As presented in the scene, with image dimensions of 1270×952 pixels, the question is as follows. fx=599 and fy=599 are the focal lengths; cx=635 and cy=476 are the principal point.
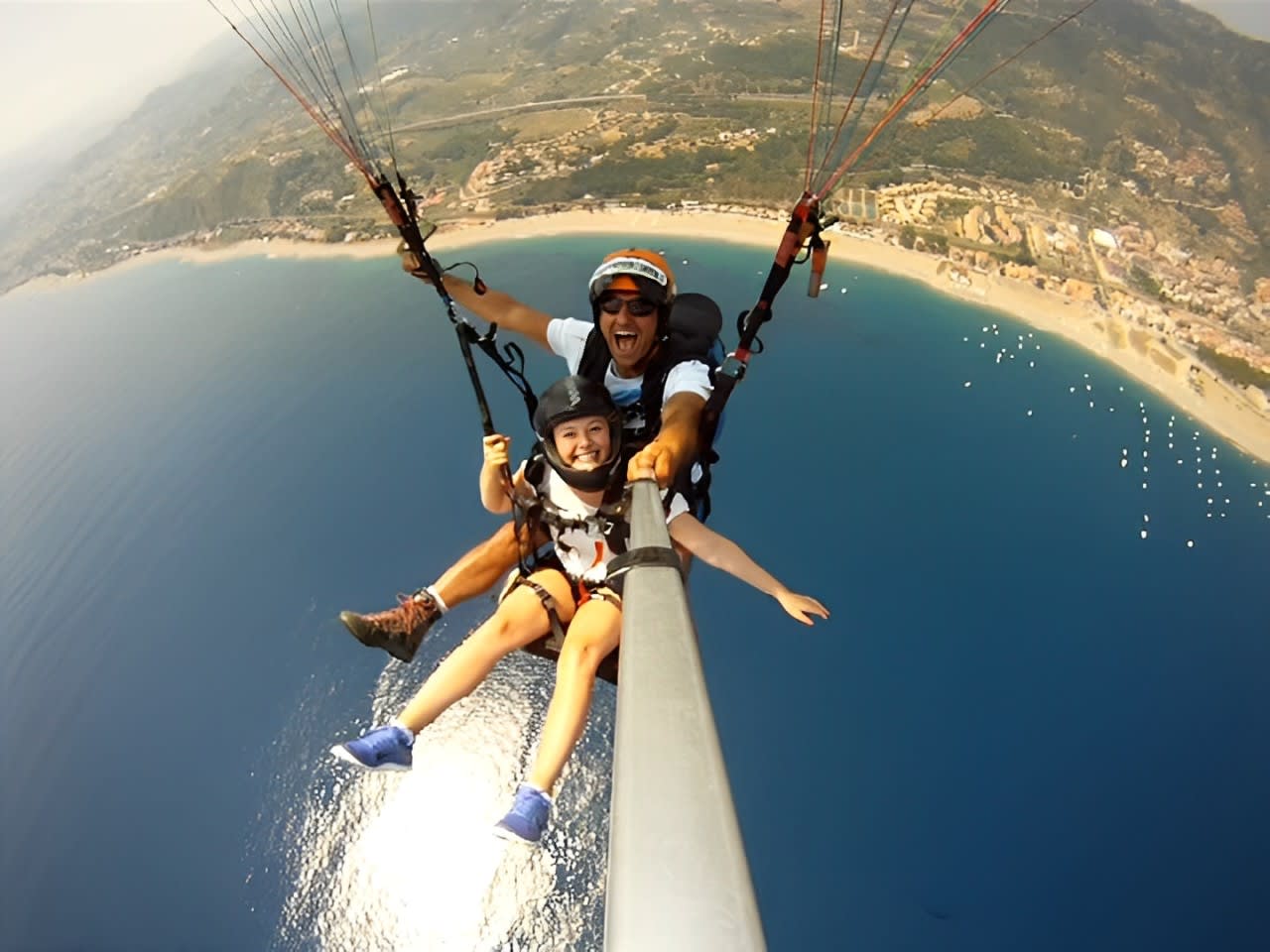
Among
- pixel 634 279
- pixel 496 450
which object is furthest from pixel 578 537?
pixel 634 279

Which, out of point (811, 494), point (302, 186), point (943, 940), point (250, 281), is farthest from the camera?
point (302, 186)

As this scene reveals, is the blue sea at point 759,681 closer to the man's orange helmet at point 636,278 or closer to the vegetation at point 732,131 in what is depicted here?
the man's orange helmet at point 636,278

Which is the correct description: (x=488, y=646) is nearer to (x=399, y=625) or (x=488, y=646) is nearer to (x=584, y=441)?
(x=399, y=625)

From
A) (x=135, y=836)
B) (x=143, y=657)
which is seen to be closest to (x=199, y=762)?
(x=135, y=836)

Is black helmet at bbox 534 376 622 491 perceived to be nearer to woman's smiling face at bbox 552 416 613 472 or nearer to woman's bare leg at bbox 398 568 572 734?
woman's smiling face at bbox 552 416 613 472

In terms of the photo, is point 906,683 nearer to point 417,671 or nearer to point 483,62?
point 417,671

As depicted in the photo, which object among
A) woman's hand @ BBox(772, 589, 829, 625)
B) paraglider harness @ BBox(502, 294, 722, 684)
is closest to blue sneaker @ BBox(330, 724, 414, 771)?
paraglider harness @ BBox(502, 294, 722, 684)
